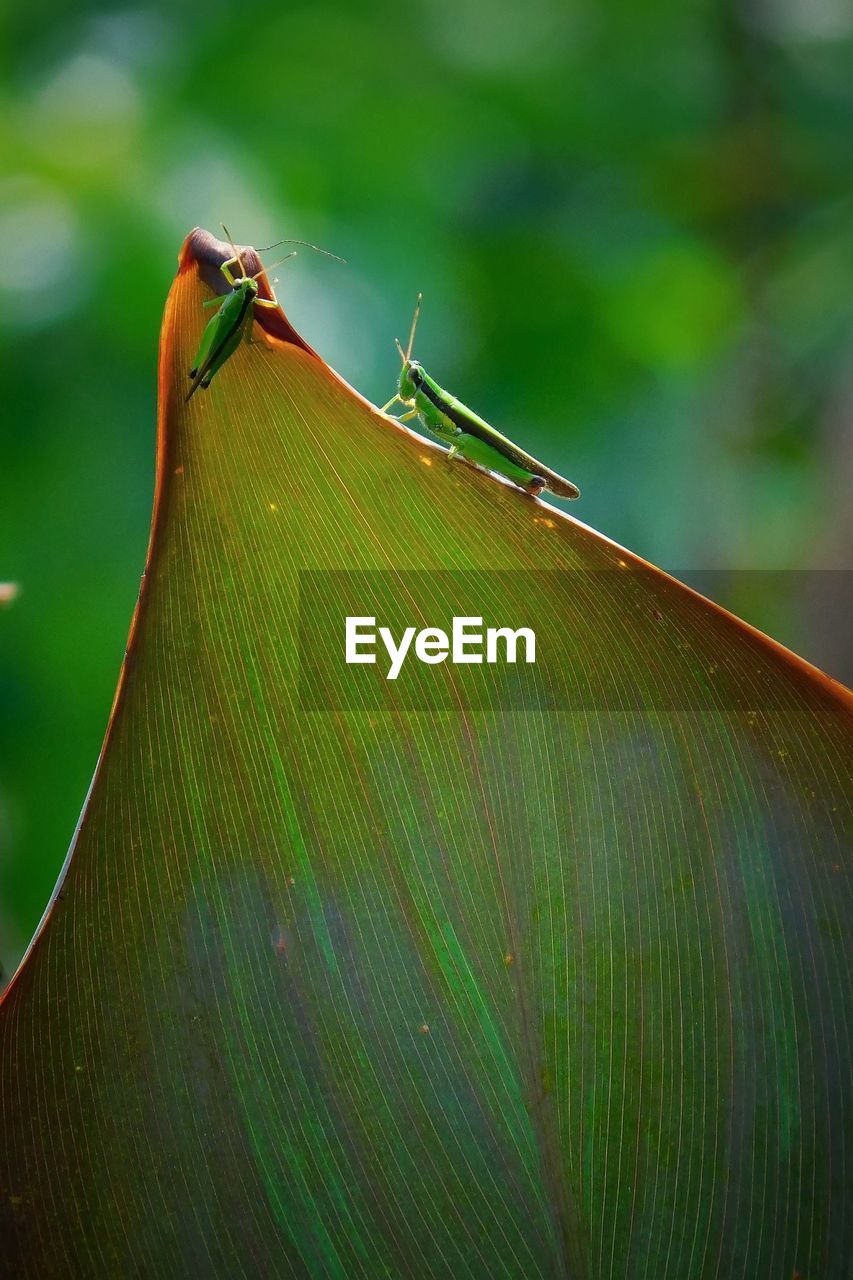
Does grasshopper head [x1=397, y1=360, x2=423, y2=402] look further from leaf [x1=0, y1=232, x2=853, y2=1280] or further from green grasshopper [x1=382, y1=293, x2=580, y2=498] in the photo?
leaf [x1=0, y1=232, x2=853, y2=1280]

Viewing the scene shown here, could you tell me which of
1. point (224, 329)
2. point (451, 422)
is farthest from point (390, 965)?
point (451, 422)

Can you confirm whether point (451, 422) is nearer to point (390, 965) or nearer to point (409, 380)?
point (409, 380)

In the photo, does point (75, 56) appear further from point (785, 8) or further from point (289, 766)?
point (289, 766)

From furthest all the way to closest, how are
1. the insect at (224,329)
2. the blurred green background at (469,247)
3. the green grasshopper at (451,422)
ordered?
the blurred green background at (469,247) < the green grasshopper at (451,422) < the insect at (224,329)

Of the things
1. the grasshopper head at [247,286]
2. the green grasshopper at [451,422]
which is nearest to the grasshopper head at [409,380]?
the green grasshopper at [451,422]

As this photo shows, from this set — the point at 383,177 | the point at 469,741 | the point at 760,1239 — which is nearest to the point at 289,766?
the point at 469,741

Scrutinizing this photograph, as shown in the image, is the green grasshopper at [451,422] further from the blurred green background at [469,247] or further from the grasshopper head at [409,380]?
the blurred green background at [469,247]
